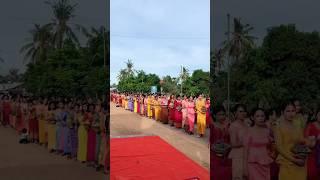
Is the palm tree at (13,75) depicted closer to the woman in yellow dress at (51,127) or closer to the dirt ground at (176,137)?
the woman in yellow dress at (51,127)

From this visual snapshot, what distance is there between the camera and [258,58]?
4.94m

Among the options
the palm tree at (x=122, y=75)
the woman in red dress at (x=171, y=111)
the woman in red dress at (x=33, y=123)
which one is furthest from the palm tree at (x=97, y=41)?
the palm tree at (x=122, y=75)

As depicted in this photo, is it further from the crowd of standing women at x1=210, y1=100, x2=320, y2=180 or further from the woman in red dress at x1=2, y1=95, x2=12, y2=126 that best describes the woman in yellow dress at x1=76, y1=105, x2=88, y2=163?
the crowd of standing women at x1=210, y1=100, x2=320, y2=180

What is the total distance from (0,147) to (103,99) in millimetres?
1177

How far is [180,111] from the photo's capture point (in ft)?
36.0

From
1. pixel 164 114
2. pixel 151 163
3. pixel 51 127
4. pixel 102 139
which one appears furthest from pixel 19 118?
pixel 164 114

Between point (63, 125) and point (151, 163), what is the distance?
2009 mm

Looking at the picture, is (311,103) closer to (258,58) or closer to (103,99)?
(258,58)

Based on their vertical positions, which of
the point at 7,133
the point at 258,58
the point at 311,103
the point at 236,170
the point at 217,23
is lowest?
the point at 236,170

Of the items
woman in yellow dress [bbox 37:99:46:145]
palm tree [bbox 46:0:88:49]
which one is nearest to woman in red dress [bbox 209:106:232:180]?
palm tree [bbox 46:0:88:49]

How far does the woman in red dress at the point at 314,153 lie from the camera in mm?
4891

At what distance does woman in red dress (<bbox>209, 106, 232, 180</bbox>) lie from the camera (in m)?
4.97

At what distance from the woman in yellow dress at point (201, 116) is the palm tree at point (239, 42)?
14.5ft

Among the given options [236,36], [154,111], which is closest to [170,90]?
[154,111]
